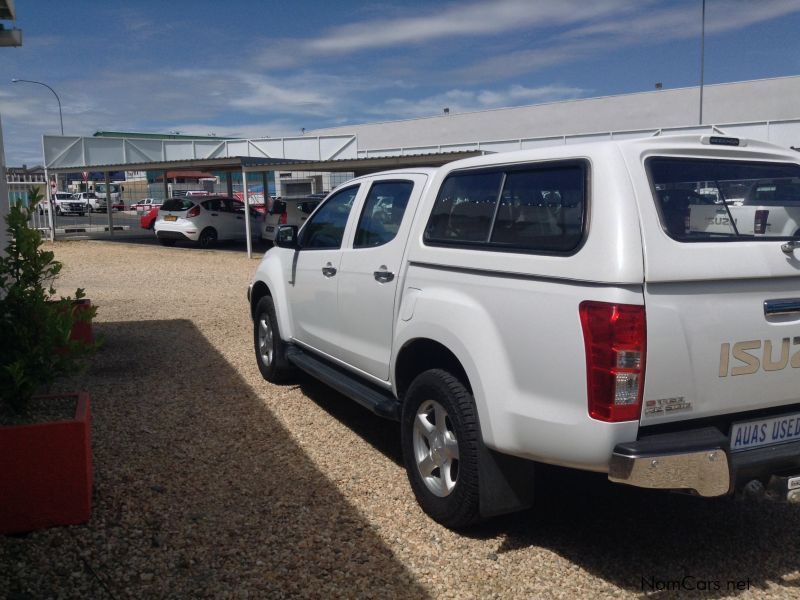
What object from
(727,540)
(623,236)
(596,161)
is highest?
(596,161)

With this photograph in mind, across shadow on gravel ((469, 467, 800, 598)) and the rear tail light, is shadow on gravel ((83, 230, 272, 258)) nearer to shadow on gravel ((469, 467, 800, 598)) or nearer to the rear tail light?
shadow on gravel ((469, 467, 800, 598))

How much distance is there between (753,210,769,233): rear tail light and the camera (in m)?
3.49

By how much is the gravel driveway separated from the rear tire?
16987 millimetres

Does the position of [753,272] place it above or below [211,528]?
above

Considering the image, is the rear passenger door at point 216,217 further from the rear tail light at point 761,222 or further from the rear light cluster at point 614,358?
the rear light cluster at point 614,358

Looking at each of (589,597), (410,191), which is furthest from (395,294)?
(589,597)

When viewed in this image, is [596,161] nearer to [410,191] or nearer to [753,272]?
[753,272]

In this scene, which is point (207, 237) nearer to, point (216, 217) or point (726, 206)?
point (216, 217)

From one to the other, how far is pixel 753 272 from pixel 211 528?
9.63 feet

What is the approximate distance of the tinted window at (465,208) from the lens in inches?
150

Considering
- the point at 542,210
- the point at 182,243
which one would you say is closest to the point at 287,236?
the point at 542,210

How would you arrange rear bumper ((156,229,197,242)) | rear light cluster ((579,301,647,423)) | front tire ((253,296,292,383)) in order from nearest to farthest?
rear light cluster ((579,301,647,423)) → front tire ((253,296,292,383)) → rear bumper ((156,229,197,242))

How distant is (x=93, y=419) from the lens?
5664 millimetres
